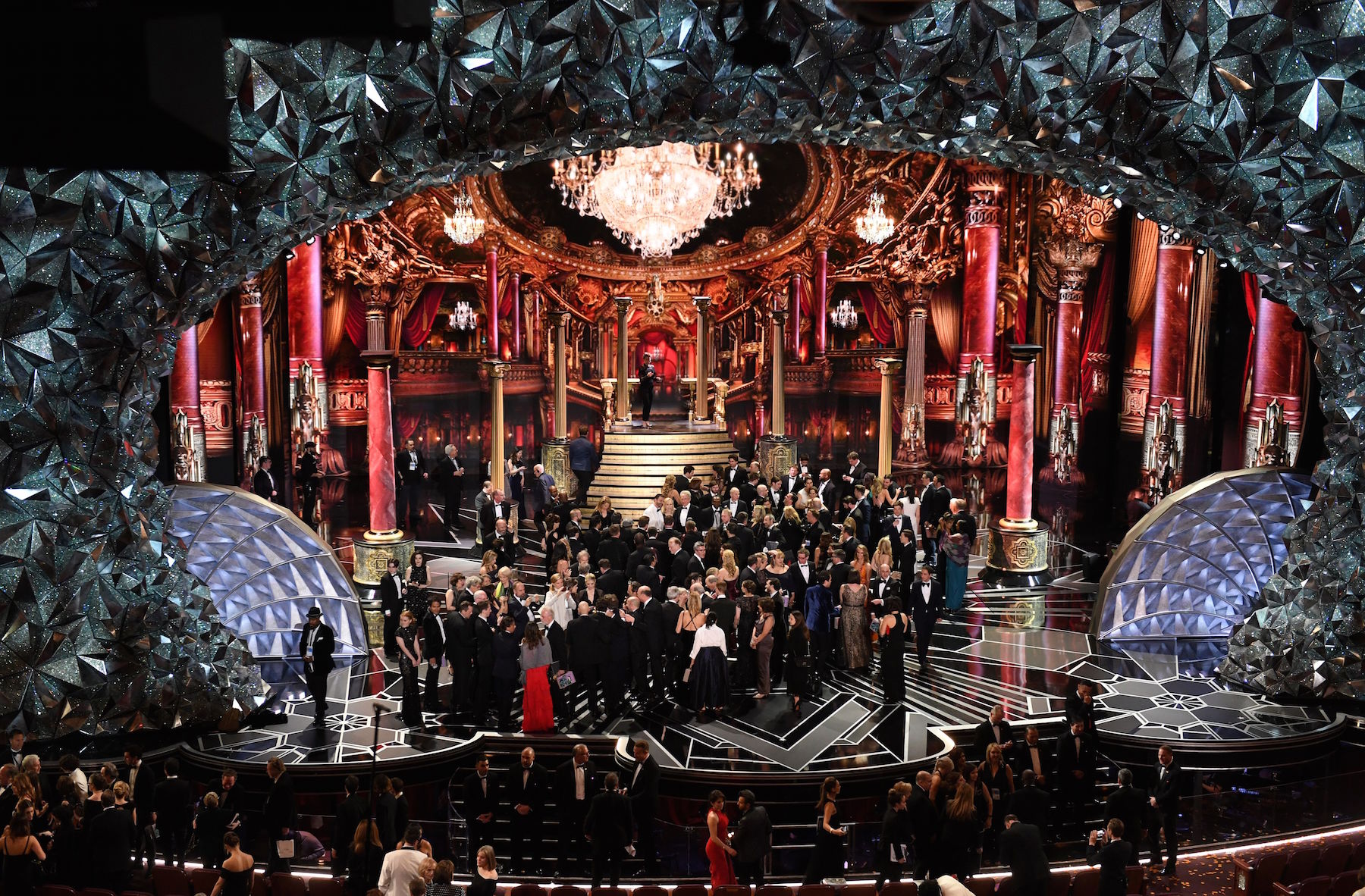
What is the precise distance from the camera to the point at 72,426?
925 centimetres

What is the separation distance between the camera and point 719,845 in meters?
7.56

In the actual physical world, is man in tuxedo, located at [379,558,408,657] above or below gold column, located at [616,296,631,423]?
below

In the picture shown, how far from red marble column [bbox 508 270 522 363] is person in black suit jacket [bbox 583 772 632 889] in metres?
17.6

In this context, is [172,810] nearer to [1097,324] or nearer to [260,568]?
[260,568]

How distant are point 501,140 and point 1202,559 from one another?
850cm

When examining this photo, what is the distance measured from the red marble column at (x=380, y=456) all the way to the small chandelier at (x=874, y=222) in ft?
33.9

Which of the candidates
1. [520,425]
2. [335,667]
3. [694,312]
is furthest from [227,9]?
[694,312]

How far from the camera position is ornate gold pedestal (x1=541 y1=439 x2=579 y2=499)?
22.2 metres

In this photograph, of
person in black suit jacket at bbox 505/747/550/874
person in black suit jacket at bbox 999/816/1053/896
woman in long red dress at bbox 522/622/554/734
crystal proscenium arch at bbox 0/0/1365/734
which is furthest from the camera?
woman in long red dress at bbox 522/622/554/734

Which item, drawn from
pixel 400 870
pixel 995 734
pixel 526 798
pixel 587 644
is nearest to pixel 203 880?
pixel 400 870

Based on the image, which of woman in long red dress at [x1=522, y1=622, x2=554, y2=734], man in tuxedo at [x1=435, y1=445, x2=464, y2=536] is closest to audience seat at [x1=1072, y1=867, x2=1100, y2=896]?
woman in long red dress at [x1=522, y1=622, x2=554, y2=734]

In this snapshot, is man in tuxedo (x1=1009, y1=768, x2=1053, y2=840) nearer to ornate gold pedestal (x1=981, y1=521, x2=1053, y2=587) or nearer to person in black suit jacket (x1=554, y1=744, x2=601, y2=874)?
person in black suit jacket (x1=554, y1=744, x2=601, y2=874)

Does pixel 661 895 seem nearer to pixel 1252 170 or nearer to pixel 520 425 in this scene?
pixel 1252 170

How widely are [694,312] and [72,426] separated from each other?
18.6 m
